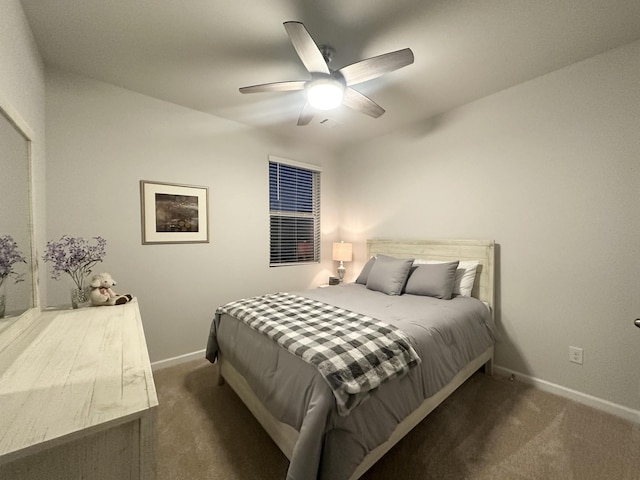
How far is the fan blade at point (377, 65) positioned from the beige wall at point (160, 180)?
69.5 inches

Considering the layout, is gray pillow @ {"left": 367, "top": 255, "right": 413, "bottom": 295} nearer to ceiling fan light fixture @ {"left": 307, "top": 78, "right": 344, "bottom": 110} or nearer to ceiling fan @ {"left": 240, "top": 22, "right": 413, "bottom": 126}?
ceiling fan @ {"left": 240, "top": 22, "right": 413, "bottom": 126}

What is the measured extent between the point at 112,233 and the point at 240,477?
→ 213 centimetres

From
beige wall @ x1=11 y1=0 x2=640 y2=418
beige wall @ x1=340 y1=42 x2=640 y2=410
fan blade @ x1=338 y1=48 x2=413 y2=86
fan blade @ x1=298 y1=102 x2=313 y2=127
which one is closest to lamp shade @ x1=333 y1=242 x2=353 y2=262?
beige wall @ x1=11 y1=0 x2=640 y2=418

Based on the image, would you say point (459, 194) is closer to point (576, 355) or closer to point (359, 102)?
point (359, 102)

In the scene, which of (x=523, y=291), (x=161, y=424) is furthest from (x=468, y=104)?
(x=161, y=424)

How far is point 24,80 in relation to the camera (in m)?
1.54

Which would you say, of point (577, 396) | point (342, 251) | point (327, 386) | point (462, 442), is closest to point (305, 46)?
point (327, 386)

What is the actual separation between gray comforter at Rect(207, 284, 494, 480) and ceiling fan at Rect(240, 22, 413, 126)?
5.12ft

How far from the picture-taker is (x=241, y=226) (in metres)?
3.10

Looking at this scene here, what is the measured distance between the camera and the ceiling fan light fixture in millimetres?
1720

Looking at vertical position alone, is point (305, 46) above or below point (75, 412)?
above

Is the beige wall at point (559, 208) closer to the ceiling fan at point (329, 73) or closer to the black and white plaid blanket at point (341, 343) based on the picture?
the ceiling fan at point (329, 73)

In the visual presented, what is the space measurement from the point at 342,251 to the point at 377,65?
2492mm

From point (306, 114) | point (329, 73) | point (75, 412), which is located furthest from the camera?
point (306, 114)
